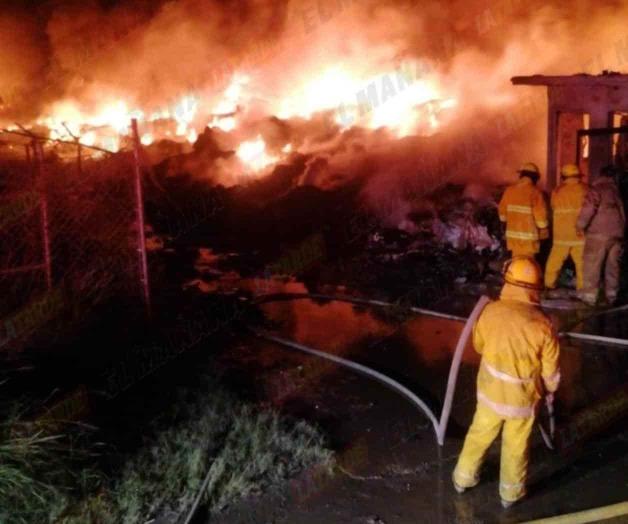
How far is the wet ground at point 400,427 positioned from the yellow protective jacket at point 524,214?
1030 mm

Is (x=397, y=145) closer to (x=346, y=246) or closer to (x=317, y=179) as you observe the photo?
(x=317, y=179)

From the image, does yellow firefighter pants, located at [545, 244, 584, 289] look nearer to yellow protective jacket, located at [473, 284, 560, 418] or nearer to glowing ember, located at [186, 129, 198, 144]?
yellow protective jacket, located at [473, 284, 560, 418]

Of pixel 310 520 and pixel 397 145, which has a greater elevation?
pixel 397 145

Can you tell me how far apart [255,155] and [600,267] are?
1112cm

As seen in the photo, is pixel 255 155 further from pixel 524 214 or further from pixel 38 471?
pixel 38 471

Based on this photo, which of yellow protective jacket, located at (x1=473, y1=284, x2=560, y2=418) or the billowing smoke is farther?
the billowing smoke

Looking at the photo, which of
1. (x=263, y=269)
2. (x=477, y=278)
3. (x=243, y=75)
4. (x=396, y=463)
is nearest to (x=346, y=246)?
(x=263, y=269)

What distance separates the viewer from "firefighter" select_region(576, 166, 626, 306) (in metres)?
7.86

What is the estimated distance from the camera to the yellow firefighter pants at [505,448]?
3676mm

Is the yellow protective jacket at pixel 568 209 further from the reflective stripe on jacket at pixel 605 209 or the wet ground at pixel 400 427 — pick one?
the wet ground at pixel 400 427

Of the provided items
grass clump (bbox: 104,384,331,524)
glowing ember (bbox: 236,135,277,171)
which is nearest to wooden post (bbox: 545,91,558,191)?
glowing ember (bbox: 236,135,277,171)

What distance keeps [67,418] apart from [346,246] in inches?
325

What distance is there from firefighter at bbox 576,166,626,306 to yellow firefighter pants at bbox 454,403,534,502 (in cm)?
491

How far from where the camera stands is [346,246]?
1253 centimetres
